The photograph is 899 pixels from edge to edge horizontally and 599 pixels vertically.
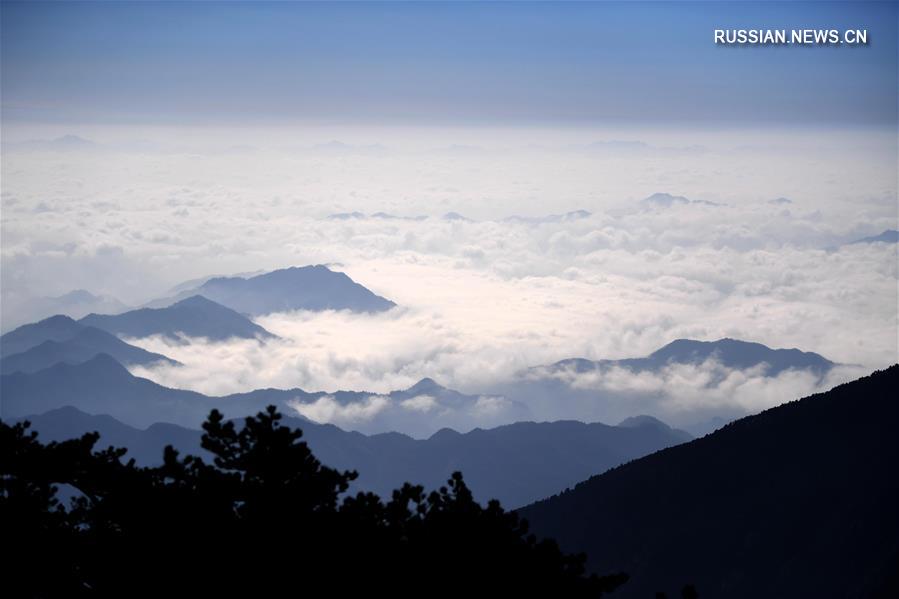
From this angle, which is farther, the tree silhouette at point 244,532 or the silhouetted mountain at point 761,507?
the silhouetted mountain at point 761,507

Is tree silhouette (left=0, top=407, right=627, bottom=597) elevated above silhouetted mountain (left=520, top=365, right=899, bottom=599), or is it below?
above

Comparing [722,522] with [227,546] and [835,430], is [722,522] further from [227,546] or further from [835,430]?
[227,546]

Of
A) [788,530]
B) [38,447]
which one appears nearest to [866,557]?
[788,530]

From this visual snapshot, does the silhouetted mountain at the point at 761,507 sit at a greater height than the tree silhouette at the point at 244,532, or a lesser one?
lesser

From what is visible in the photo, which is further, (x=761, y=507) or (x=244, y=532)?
(x=761, y=507)

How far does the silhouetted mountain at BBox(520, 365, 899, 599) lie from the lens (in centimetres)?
10256

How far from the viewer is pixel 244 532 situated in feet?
69.1

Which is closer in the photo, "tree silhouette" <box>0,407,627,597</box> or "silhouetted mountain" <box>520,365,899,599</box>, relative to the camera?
"tree silhouette" <box>0,407,627,597</box>

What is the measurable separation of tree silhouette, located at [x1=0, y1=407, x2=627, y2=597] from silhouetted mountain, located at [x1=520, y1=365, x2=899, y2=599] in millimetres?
82735

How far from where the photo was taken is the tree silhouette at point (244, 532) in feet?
66.9

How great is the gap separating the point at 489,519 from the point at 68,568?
10.5 meters

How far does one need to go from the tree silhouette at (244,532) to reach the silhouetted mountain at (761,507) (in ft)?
271

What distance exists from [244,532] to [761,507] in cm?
10818

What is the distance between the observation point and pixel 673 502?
122m
